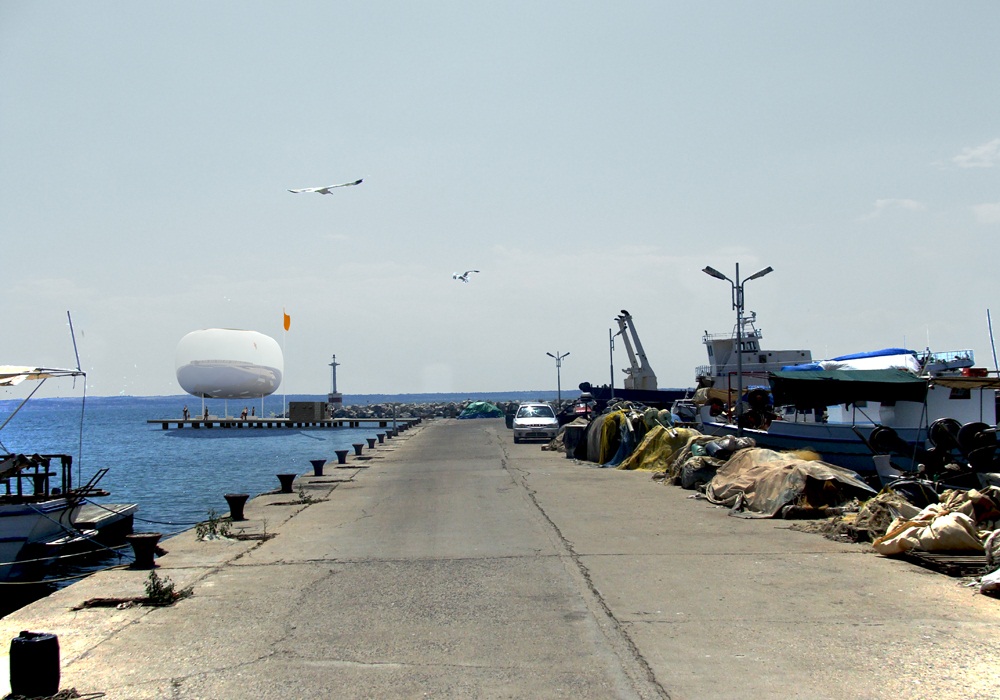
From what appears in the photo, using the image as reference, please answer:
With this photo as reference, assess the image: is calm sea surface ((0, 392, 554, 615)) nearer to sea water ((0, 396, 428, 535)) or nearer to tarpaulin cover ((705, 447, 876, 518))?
sea water ((0, 396, 428, 535))

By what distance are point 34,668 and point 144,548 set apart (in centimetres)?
482

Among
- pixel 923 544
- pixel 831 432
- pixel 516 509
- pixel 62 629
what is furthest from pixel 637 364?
pixel 62 629

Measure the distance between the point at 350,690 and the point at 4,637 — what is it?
4.19 m

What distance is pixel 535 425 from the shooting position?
37.8 metres

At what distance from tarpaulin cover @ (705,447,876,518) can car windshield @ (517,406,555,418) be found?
23207mm

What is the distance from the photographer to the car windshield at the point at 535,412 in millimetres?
38969

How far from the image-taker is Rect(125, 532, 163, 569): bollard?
10.2m

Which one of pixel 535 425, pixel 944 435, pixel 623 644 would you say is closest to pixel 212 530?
pixel 623 644

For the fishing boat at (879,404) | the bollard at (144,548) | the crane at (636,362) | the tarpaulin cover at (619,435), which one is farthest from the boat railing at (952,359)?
the crane at (636,362)

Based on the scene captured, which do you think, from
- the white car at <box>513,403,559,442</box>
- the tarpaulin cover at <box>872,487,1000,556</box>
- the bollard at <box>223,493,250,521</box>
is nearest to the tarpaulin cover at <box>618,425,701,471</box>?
the tarpaulin cover at <box>872,487,1000,556</box>

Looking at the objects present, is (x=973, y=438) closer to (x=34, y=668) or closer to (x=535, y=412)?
(x=34, y=668)

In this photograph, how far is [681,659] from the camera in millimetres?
6328

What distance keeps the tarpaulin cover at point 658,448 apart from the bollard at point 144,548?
1433 centimetres

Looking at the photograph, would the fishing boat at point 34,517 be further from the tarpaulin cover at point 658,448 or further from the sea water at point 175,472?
the tarpaulin cover at point 658,448
